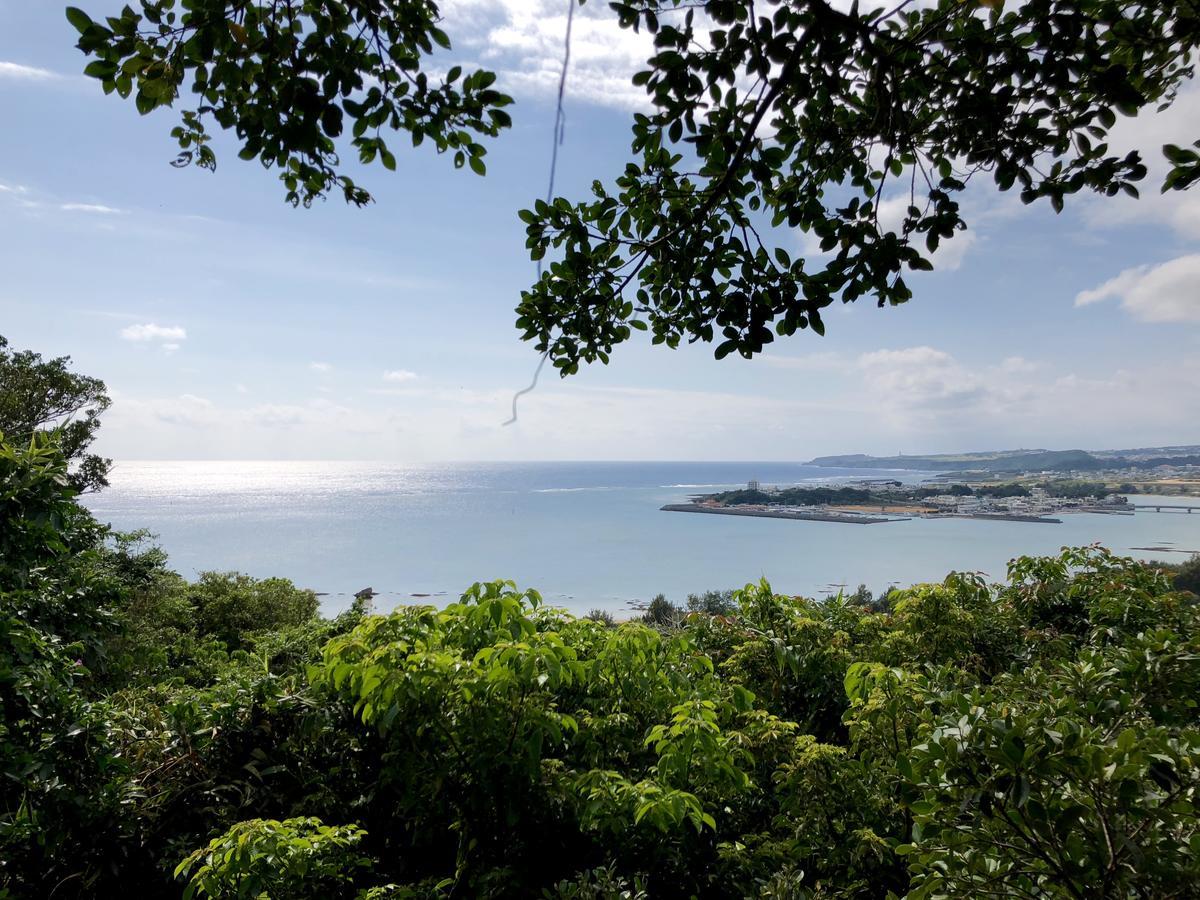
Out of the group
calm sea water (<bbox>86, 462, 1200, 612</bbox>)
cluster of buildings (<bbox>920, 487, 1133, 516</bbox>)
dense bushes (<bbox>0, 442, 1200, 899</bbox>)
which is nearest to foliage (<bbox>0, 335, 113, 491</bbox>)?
calm sea water (<bbox>86, 462, 1200, 612</bbox>)

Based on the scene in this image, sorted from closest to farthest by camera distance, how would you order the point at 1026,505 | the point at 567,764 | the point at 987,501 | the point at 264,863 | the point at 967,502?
the point at 264,863 < the point at 567,764 < the point at 1026,505 < the point at 987,501 < the point at 967,502

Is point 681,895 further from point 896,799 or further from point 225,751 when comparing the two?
point 225,751

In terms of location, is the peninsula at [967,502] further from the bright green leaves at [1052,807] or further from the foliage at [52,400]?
the foliage at [52,400]

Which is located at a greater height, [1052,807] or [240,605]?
[1052,807]

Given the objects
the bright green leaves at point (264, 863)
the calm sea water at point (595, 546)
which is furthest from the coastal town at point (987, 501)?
the bright green leaves at point (264, 863)

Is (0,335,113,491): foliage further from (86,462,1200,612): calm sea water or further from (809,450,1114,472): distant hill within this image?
(809,450,1114,472): distant hill

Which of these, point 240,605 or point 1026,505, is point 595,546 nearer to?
point 1026,505

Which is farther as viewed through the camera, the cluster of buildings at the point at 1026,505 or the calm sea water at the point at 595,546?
the calm sea water at the point at 595,546

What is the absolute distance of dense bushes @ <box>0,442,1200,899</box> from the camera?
3.55 ft

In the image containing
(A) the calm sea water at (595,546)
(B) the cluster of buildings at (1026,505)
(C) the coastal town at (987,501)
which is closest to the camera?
(B) the cluster of buildings at (1026,505)

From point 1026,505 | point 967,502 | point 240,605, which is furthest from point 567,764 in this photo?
point 967,502

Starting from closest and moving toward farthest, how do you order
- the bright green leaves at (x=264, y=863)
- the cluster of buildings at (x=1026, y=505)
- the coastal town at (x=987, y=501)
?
1. the bright green leaves at (x=264, y=863)
2. the cluster of buildings at (x=1026, y=505)
3. the coastal town at (x=987, y=501)

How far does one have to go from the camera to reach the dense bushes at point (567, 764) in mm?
1082

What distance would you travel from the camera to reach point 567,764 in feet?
7.72
